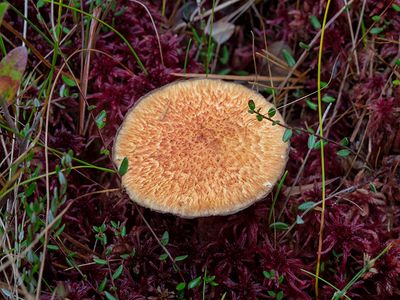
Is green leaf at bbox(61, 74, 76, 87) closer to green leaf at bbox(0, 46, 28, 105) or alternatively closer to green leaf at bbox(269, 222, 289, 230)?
green leaf at bbox(0, 46, 28, 105)

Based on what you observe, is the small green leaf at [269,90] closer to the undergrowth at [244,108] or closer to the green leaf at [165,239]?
the undergrowth at [244,108]

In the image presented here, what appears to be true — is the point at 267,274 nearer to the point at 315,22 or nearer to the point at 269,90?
the point at 269,90

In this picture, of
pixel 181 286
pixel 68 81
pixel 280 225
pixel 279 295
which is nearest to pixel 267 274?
pixel 279 295

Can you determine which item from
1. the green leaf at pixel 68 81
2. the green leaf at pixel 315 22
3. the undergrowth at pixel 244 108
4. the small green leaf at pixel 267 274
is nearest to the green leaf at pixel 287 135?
the undergrowth at pixel 244 108

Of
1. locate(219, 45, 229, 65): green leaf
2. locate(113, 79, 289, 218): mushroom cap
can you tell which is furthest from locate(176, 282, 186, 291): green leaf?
locate(219, 45, 229, 65): green leaf

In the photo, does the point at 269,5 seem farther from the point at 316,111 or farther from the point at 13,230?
the point at 13,230

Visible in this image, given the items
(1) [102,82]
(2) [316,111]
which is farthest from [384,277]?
(1) [102,82]
